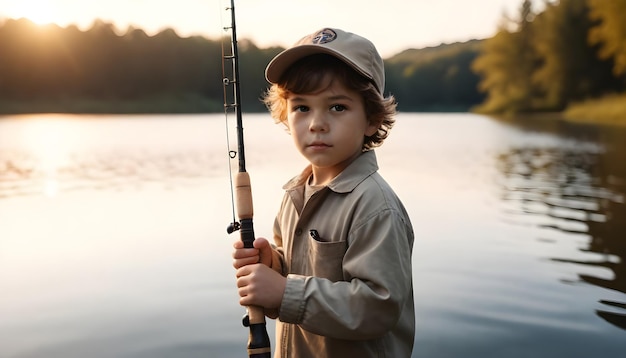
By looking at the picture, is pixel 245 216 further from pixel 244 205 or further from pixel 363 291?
pixel 363 291

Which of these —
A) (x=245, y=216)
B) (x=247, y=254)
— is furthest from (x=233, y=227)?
(x=247, y=254)

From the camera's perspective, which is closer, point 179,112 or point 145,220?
point 145,220

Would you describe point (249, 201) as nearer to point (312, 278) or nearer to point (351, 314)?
point (312, 278)

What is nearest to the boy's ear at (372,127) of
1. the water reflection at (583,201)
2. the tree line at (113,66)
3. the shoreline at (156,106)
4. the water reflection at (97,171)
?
the water reflection at (583,201)

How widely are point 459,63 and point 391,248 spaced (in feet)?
293

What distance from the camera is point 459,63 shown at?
88.2 meters

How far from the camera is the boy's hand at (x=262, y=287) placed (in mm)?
1854

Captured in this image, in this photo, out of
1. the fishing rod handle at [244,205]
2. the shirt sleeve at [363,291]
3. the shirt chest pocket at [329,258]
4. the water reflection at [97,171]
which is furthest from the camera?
the water reflection at [97,171]

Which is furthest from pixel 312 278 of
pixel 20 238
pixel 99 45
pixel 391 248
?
pixel 99 45

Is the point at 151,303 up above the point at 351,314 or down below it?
below

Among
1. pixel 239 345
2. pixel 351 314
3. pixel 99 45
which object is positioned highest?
pixel 99 45

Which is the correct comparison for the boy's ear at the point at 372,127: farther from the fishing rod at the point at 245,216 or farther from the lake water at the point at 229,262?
the lake water at the point at 229,262

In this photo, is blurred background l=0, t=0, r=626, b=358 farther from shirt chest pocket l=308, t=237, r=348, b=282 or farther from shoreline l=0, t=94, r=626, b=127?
shoreline l=0, t=94, r=626, b=127

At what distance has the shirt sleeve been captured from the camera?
70.9 inches
